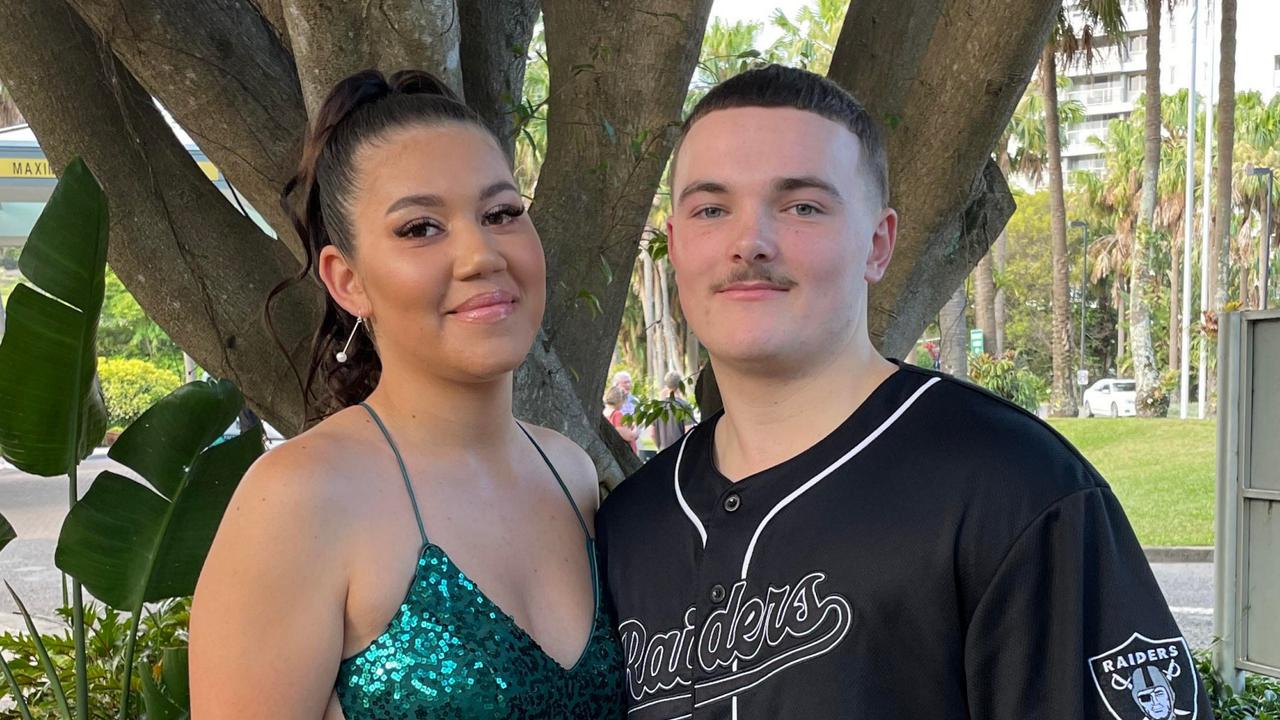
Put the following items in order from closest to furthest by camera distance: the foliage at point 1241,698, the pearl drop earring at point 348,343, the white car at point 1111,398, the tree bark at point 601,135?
the pearl drop earring at point 348,343
the tree bark at point 601,135
the foliage at point 1241,698
the white car at point 1111,398

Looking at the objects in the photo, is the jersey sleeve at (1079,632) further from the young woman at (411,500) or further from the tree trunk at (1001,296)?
the tree trunk at (1001,296)

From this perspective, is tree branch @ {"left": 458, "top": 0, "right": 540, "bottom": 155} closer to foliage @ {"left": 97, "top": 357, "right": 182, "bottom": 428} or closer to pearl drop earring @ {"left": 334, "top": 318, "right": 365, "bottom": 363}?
pearl drop earring @ {"left": 334, "top": 318, "right": 365, "bottom": 363}

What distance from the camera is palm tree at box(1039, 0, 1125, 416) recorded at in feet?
71.9

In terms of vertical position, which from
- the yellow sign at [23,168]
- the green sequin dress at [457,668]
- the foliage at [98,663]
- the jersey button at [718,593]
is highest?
the yellow sign at [23,168]

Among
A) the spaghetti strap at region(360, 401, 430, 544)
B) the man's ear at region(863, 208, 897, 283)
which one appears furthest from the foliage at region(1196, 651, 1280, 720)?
the spaghetti strap at region(360, 401, 430, 544)

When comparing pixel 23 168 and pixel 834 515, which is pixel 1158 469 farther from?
pixel 834 515

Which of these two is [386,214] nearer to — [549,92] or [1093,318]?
[549,92]

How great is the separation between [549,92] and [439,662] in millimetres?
2246

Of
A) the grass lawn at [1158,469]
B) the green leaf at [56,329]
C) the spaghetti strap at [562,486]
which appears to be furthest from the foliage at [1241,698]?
the grass lawn at [1158,469]

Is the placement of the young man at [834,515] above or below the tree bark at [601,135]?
below

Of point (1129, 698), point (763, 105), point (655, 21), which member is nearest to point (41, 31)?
point (655, 21)

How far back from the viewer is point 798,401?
2203 mm

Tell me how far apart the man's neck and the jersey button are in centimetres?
23

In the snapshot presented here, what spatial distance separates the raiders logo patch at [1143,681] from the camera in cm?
177
